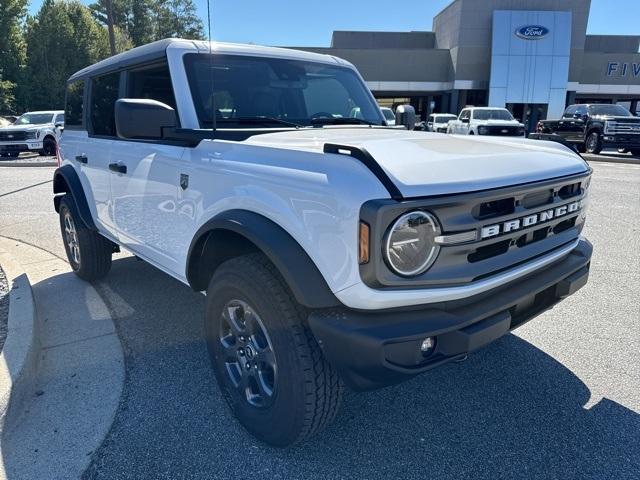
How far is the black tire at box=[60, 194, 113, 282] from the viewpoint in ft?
14.9

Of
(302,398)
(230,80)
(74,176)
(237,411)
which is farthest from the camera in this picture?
(74,176)

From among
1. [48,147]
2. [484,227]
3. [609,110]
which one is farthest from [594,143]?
[48,147]

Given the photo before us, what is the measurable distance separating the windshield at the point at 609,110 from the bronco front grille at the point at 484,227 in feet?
62.1

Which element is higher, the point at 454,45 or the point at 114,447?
the point at 454,45

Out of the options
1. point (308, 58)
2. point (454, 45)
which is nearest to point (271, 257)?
point (308, 58)

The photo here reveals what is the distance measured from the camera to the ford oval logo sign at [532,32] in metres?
35.3

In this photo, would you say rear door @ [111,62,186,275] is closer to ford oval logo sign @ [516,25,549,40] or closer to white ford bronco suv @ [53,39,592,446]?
white ford bronco suv @ [53,39,592,446]

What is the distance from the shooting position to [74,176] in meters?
4.60

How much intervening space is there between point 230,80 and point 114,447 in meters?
2.30

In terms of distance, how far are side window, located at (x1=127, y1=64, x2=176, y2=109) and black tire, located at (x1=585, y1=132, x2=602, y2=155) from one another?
19.1m

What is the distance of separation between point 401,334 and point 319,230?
523 mm

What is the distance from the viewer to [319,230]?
6.43 feet

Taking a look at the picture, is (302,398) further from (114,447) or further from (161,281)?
(161,281)

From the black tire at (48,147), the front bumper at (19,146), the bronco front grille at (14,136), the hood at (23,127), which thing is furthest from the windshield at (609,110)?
the bronco front grille at (14,136)
